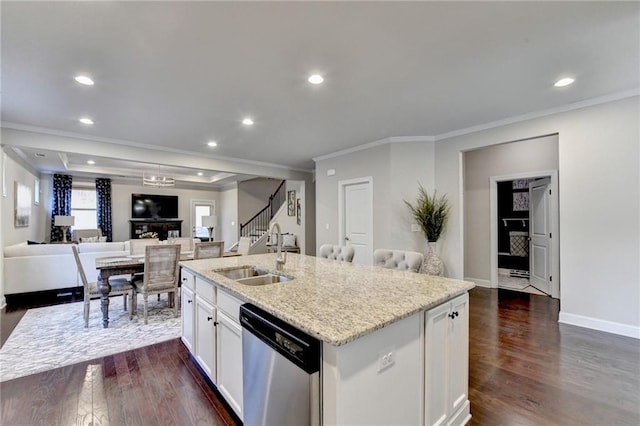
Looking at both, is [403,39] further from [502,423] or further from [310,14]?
[502,423]

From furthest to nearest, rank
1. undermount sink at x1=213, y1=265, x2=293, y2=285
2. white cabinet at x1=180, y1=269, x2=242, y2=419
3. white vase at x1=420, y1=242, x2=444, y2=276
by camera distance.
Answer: white vase at x1=420, y1=242, x2=444, y2=276
undermount sink at x1=213, y1=265, x2=293, y2=285
white cabinet at x1=180, y1=269, x2=242, y2=419

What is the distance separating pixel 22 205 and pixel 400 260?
7570mm

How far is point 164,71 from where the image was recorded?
263 cm

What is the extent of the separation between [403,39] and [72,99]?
142 inches

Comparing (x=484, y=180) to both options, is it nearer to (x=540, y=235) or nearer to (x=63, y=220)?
(x=540, y=235)

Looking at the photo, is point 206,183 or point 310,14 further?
point 206,183

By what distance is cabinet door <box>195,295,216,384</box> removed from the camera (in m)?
2.13

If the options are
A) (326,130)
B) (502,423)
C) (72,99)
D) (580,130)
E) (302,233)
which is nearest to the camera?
(502,423)

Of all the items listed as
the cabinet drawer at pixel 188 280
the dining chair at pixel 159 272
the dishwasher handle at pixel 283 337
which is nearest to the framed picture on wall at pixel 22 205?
the dining chair at pixel 159 272

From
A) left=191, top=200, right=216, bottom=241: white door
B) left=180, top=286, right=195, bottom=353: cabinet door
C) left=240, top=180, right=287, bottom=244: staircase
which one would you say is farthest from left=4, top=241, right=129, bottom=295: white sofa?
left=191, top=200, right=216, bottom=241: white door

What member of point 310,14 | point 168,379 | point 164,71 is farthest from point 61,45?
point 168,379

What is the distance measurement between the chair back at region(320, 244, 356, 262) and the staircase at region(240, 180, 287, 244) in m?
6.50

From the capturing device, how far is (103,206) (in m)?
8.70

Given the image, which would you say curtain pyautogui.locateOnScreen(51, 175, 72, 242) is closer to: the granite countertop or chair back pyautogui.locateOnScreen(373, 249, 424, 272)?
the granite countertop
